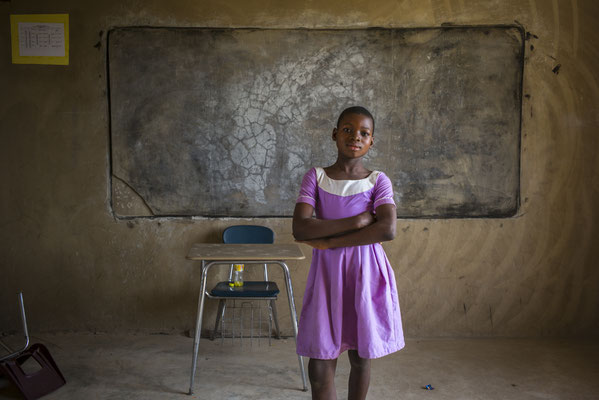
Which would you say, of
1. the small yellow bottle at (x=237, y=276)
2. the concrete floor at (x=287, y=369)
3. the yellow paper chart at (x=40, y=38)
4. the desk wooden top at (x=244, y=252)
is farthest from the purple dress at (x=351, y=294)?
the yellow paper chart at (x=40, y=38)

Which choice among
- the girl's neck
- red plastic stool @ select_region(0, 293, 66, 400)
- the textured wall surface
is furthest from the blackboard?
the girl's neck

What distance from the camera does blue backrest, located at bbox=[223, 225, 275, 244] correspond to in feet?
10.5

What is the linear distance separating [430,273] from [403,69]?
140cm

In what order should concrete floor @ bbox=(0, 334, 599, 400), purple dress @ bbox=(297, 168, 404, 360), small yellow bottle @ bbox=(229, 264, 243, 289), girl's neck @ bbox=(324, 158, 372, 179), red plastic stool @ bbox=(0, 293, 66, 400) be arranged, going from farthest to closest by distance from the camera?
small yellow bottle @ bbox=(229, 264, 243, 289) < concrete floor @ bbox=(0, 334, 599, 400) < red plastic stool @ bbox=(0, 293, 66, 400) < girl's neck @ bbox=(324, 158, 372, 179) < purple dress @ bbox=(297, 168, 404, 360)

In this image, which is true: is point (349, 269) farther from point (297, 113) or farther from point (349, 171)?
point (297, 113)

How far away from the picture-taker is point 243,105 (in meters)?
3.29

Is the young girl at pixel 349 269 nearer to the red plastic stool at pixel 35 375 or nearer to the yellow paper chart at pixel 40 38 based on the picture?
the red plastic stool at pixel 35 375

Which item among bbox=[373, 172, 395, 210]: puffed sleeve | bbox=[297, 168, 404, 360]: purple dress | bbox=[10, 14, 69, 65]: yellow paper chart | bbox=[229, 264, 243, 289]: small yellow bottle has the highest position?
bbox=[10, 14, 69, 65]: yellow paper chart

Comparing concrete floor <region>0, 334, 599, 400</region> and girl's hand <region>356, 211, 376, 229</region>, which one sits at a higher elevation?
girl's hand <region>356, 211, 376, 229</region>

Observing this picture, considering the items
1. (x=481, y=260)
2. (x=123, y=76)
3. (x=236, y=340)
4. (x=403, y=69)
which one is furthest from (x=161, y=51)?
(x=481, y=260)

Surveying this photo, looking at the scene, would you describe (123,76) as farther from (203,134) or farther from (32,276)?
(32,276)

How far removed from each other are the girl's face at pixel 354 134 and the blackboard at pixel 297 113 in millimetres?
1554

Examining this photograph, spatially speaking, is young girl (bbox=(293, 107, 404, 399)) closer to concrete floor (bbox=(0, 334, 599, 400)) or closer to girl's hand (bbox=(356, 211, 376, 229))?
girl's hand (bbox=(356, 211, 376, 229))

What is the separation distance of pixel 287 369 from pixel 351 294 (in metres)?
1.29
